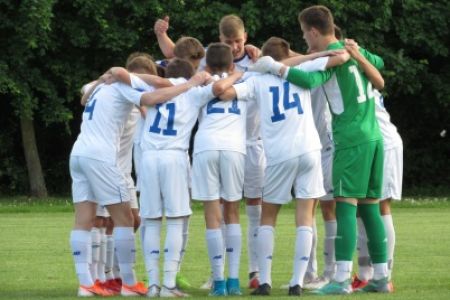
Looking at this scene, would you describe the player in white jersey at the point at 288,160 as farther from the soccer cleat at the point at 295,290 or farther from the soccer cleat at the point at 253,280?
the soccer cleat at the point at 253,280

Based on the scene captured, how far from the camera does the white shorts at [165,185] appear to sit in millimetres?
10656

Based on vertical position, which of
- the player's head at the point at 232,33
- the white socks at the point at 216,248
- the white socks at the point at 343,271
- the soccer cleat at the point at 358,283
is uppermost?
the player's head at the point at 232,33

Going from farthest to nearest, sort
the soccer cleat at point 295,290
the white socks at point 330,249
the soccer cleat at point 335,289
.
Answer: the white socks at point 330,249, the soccer cleat at point 335,289, the soccer cleat at point 295,290

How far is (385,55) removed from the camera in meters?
35.9

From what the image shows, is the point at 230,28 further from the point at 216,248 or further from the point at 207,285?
the point at 207,285

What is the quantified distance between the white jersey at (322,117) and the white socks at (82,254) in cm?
239

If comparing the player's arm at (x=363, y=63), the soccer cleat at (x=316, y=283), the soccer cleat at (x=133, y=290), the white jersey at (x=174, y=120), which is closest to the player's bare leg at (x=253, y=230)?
the soccer cleat at (x=316, y=283)

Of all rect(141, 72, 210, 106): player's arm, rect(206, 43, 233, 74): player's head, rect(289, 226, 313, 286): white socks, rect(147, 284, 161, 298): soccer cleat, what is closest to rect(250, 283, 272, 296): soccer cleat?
rect(289, 226, 313, 286): white socks

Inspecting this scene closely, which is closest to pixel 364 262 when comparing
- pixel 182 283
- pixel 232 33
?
pixel 182 283

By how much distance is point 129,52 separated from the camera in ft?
115

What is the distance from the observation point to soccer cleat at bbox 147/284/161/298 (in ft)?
34.4

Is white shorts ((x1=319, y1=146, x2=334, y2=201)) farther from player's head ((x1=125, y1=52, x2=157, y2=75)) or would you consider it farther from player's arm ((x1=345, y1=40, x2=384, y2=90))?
player's head ((x1=125, y1=52, x2=157, y2=75))

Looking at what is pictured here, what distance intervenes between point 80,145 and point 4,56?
Answer: 23.0 meters

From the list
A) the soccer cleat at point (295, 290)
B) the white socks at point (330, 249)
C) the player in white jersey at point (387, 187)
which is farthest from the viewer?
the white socks at point (330, 249)
